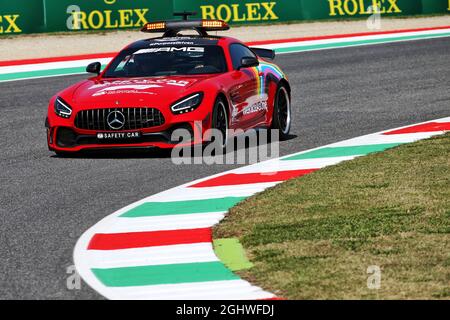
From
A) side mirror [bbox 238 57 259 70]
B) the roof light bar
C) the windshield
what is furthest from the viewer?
the roof light bar

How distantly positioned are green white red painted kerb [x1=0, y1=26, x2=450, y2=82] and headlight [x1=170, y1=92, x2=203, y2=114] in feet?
31.9

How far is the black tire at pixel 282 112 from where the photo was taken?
47.4 ft

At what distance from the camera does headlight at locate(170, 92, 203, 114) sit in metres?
12.7

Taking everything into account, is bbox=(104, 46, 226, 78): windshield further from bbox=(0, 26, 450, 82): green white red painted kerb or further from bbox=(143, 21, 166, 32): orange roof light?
bbox=(0, 26, 450, 82): green white red painted kerb

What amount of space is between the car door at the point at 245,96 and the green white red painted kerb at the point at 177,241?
830mm

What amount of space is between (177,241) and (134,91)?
437cm

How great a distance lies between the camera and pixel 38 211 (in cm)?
1016

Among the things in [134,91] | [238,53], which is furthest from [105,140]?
[238,53]

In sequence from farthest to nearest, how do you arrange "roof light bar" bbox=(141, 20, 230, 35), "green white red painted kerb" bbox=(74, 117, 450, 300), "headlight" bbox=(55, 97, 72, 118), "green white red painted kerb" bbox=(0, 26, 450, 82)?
"green white red painted kerb" bbox=(0, 26, 450, 82) → "roof light bar" bbox=(141, 20, 230, 35) → "headlight" bbox=(55, 97, 72, 118) → "green white red painted kerb" bbox=(74, 117, 450, 300)

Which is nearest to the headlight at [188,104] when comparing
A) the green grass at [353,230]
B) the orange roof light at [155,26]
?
the green grass at [353,230]

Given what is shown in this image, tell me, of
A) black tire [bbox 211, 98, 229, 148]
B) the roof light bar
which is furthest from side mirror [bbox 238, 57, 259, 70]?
the roof light bar

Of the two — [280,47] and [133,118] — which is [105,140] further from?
[280,47]

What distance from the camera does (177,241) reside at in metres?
8.84

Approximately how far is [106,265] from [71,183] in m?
3.65
